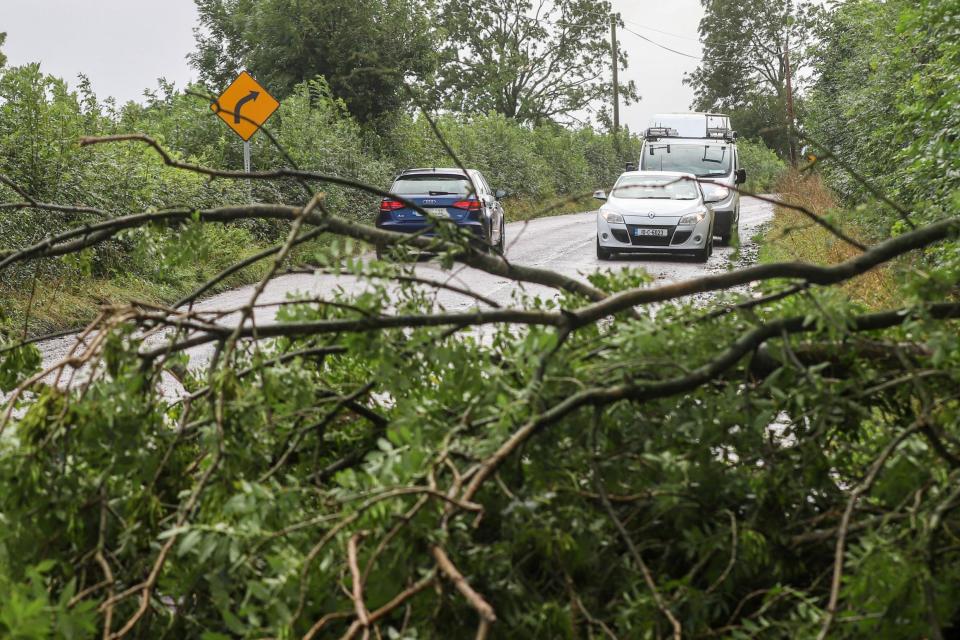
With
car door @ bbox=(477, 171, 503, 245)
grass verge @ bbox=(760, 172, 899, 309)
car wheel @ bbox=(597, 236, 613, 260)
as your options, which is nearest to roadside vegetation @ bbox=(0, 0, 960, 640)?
grass verge @ bbox=(760, 172, 899, 309)

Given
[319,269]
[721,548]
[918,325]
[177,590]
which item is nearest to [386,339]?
[319,269]

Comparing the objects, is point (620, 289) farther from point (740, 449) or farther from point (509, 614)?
point (509, 614)

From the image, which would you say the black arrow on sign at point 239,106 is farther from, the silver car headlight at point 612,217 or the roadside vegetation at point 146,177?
the silver car headlight at point 612,217

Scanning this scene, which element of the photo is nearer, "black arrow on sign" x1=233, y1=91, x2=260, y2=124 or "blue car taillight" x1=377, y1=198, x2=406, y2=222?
"black arrow on sign" x1=233, y1=91, x2=260, y2=124

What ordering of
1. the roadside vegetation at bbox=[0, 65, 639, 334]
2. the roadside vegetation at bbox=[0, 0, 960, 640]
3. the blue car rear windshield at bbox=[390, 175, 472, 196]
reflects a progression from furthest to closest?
the blue car rear windshield at bbox=[390, 175, 472, 196] < the roadside vegetation at bbox=[0, 65, 639, 334] < the roadside vegetation at bbox=[0, 0, 960, 640]

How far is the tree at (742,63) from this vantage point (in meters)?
88.3

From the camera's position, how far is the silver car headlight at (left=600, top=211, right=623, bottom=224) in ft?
67.6

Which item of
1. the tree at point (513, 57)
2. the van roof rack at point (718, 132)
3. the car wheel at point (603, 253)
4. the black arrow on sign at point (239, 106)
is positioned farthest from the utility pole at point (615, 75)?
the black arrow on sign at point (239, 106)

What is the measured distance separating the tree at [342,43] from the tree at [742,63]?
58750 mm

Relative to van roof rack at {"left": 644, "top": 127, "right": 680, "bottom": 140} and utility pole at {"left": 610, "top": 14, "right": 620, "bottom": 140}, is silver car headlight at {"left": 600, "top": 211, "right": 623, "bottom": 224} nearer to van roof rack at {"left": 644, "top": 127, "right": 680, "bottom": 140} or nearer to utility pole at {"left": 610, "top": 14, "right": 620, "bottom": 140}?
van roof rack at {"left": 644, "top": 127, "right": 680, "bottom": 140}

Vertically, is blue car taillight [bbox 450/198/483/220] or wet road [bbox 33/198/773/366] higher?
blue car taillight [bbox 450/198/483/220]

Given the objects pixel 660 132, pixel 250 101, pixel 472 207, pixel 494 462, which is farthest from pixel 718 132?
pixel 494 462

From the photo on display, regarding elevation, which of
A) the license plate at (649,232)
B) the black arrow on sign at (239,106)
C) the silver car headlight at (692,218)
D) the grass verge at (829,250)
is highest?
the black arrow on sign at (239,106)

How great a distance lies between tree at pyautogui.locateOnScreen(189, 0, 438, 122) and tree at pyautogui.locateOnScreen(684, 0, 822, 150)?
2313 inches
